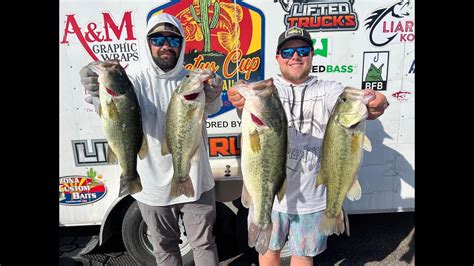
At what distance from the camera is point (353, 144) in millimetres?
2309

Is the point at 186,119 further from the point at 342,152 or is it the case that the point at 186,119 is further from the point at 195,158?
the point at 342,152

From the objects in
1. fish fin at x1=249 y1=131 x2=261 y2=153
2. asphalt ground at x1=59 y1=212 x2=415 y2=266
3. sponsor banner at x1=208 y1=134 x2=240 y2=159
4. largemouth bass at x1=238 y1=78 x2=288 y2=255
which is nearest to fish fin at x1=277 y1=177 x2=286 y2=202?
largemouth bass at x1=238 y1=78 x2=288 y2=255

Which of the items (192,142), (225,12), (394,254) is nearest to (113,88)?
(192,142)

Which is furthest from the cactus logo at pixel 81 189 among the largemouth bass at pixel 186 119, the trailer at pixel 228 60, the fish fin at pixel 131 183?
the largemouth bass at pixel 186 119

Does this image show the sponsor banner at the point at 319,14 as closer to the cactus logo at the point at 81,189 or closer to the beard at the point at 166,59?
the beard at the point at 166,59

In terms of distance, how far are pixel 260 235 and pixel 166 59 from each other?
1.65 m

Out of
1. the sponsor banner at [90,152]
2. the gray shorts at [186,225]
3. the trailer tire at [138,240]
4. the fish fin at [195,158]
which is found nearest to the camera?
the fish fin at [195,158]

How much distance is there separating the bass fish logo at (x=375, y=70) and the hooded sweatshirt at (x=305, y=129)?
0.95m

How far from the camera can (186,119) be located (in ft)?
7.55

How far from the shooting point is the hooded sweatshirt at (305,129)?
2.61m

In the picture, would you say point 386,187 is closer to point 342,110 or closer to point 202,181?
point 342,110

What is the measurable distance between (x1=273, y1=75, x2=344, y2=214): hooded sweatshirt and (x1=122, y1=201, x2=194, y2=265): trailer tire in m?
1.80

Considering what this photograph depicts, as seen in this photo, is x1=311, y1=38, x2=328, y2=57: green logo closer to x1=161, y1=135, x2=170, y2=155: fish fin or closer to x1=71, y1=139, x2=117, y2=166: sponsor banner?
x1=161, y1=135, x2=170, y2=155: fish fin

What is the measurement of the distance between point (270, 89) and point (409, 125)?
7.33ft
